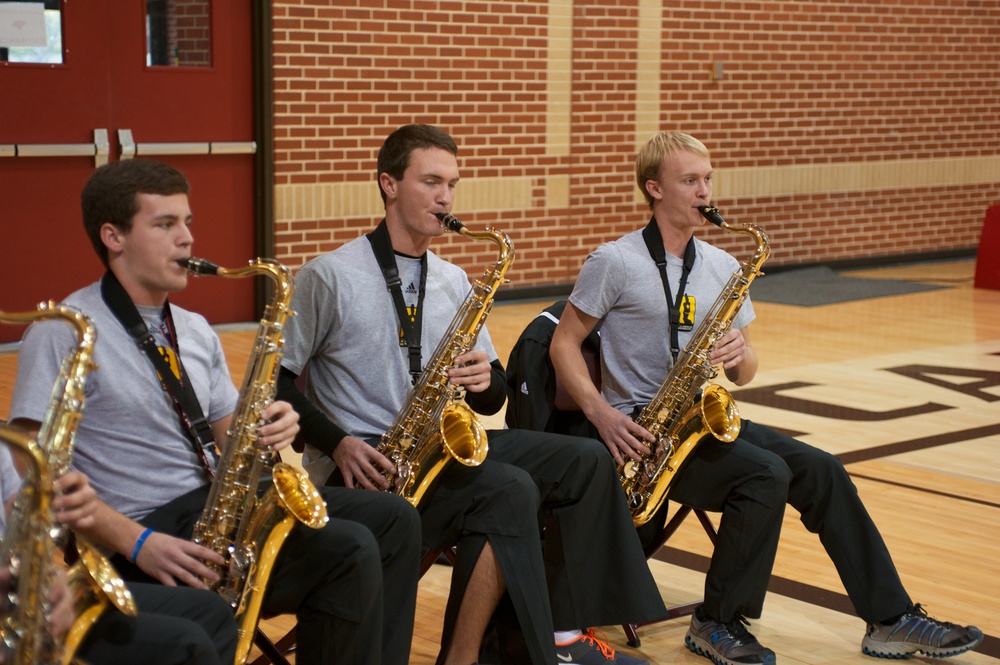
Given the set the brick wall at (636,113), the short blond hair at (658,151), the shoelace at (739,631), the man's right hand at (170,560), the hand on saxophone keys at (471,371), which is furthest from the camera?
the brick wall at (636,113)

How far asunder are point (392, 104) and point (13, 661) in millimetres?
7576

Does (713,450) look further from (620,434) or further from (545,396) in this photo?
(545,396)

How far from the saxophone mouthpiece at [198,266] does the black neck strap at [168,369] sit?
143mm

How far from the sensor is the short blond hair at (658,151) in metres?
4.26

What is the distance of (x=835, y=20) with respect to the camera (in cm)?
1223

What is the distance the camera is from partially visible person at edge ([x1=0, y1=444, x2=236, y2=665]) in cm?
244

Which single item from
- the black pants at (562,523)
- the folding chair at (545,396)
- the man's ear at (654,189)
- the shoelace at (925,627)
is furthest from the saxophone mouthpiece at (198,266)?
the shoelace at (925,627)

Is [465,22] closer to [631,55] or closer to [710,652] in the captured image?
[631,55]

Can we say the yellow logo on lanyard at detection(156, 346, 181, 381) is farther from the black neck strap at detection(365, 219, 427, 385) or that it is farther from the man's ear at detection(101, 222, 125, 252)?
the black neck strap at detection(365, 219, 427, 385)

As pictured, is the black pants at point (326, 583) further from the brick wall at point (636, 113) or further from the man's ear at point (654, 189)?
the brick wall at point (636, 113)

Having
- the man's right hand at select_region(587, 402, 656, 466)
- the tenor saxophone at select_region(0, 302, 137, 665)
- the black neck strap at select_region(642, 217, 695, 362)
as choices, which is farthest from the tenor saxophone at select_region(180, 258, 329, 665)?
the black neck strap at select_region(642, 217, 695, 362)

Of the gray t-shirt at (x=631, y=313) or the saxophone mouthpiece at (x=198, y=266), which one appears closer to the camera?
the saxophone mouthpiece at (x=198, y=266)

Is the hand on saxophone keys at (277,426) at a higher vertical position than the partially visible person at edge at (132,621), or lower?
higher

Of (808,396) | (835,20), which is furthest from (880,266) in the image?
(808,396)
